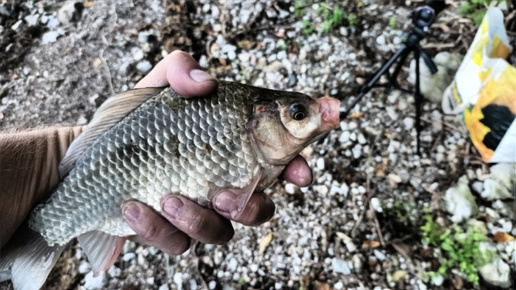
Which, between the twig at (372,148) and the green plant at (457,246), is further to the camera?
the twig at (372,148)

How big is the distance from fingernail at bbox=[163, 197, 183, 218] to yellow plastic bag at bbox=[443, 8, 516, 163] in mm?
1646

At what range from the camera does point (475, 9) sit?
2.95m

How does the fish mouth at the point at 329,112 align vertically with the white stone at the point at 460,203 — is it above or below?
above

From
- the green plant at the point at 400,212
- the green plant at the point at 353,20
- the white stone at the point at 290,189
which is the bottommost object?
the green plant at the point at 400,212

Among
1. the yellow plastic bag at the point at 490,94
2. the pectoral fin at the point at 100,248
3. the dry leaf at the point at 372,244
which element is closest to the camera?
the pectoral fin at the point at 100,248

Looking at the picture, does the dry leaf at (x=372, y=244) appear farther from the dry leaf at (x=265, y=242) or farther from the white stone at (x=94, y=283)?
the white stone at (x=94, y=283)

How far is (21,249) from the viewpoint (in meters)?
1.49

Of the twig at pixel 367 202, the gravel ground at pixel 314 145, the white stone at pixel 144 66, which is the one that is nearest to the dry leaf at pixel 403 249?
the gravel ground at pixel 314 145

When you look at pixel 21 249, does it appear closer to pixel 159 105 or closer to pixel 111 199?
pixel 111 199

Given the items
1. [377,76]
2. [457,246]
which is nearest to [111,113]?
[377,76]

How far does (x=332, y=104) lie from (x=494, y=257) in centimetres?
154

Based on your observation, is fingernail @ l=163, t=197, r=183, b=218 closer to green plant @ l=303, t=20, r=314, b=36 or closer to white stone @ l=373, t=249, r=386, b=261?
white stone @ l=373, t=249, r=386, b=261

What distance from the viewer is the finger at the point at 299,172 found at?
1706 mm

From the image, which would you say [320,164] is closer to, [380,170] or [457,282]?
[380,170]
